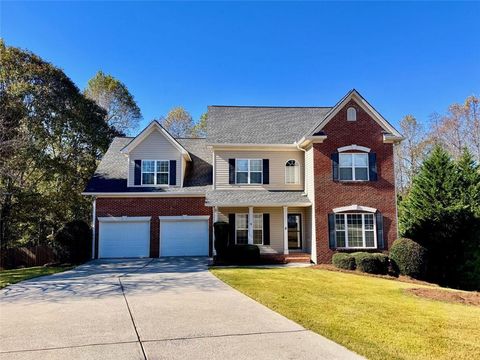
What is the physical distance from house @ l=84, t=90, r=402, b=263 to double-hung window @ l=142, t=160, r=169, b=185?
0.06 m

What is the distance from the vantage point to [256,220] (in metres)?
19.8

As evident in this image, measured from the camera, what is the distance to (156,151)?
68.6ft

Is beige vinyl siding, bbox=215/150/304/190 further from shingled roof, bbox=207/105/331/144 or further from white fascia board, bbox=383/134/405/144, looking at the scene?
white fascia board, bbox=383/134/405/144

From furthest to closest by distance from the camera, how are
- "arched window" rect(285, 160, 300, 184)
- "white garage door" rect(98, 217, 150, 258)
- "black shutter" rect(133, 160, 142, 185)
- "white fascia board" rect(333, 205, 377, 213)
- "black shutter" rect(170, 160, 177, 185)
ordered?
1. "black shutter" rect(170, 160, 177, 185)
2. "black shutter" rect(133, 160, 142, 185)
3. "arched window" rect(285, 160, 300, 184)
4. "white garage door" rect(98, 217, 150, 258)
5. "white fascia board" rect(333, 205, 377, 213)

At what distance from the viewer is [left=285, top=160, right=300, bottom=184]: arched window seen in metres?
20.2

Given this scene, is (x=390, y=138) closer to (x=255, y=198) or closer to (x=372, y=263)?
(x=372, y=263)

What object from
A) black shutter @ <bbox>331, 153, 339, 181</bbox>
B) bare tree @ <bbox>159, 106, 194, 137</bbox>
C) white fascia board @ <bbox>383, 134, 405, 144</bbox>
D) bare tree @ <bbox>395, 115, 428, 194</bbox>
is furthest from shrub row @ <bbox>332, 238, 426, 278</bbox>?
bare tree @ <bbox>159, 106, 194, 137</bbox>

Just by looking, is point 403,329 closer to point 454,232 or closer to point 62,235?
point 454,232

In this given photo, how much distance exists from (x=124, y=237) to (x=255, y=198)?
7.87 meters

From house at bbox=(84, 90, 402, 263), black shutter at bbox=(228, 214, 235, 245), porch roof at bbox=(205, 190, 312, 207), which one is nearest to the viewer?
house at bbox=(84, 90, 402, 263)

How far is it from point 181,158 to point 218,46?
667 cm

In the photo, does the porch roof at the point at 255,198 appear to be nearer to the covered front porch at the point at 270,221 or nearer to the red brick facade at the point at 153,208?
the covered front porch at the point at 270,221

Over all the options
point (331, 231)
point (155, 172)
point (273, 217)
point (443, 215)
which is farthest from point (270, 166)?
point (443, 215)

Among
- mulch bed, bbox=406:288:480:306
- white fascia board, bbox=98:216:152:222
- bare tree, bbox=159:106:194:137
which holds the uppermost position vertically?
bare tree, bbox=159:106:194:137
